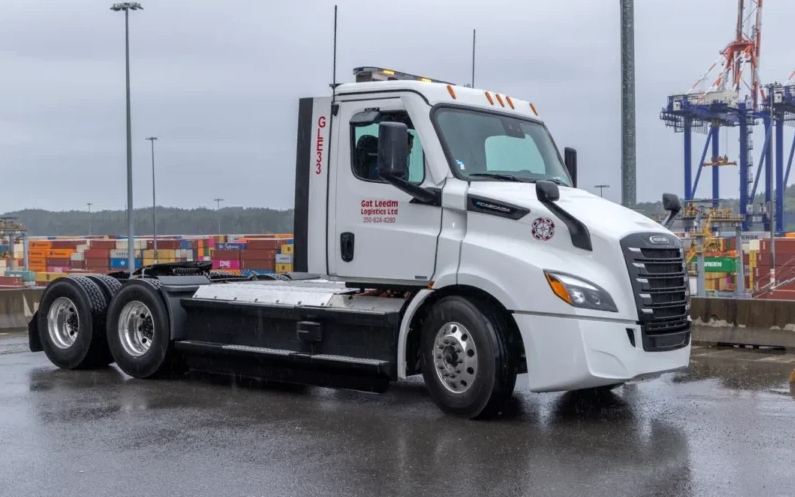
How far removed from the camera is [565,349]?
788cm

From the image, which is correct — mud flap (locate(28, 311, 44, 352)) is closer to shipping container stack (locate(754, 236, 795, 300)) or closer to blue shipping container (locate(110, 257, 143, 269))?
shipping container stack (locate(754, 236, 795, 300))

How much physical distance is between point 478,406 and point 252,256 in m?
52.9

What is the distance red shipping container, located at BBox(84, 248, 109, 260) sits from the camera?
68.7 meters

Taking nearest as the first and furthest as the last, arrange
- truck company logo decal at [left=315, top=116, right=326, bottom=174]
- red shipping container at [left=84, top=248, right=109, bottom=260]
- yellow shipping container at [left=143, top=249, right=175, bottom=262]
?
truck company logo decal at [left=315, top=116, right=326, bottom=174]
yellow shipping container at [left=143, top=249, right=175, bottom=262]
red shipping container at [left=84, top=248, right=109, bottom=260]

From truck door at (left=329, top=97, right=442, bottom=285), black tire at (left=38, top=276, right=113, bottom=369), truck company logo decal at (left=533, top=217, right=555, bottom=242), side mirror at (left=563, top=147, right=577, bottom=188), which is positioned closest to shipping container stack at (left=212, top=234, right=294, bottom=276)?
black tire at (left=38, top=276, right=113, bottom=369)

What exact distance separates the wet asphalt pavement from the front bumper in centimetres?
46

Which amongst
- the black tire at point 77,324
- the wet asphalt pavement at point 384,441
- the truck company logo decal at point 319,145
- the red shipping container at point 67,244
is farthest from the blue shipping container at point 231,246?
the truck company logo decal at point 319,145

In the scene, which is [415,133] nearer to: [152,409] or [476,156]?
[476,156]

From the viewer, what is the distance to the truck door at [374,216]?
879cm

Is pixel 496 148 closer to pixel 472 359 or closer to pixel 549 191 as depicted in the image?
pixel 549 191

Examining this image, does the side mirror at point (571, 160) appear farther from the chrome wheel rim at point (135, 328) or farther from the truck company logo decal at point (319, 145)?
the chrome wheel rim at point (135, 328)

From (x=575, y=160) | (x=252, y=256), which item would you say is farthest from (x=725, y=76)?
(x=575, y=160)

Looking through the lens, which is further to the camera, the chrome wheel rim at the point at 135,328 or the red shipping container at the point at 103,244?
the red shipping container at the point at 103,244

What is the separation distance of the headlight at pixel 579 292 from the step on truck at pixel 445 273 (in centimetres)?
1
